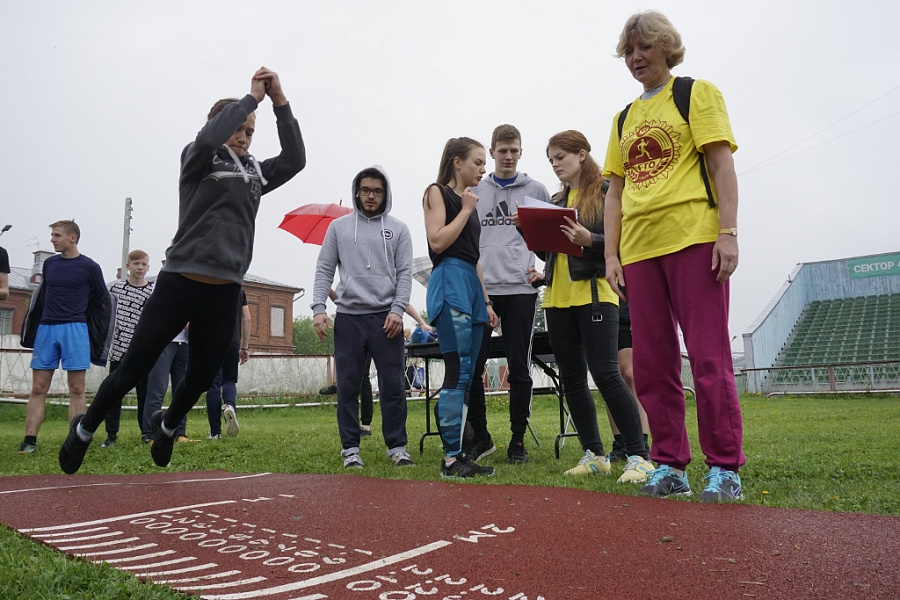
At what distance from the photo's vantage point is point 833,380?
2164cm

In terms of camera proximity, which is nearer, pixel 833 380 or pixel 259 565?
pixel 259 565

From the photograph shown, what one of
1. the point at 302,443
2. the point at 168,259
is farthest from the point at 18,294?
the point at 168,259

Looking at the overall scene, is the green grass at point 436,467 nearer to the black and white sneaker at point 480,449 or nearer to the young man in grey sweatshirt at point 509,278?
the black and white sneaker at point 480,449

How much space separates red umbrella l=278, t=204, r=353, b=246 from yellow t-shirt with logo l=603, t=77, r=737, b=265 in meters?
7.43

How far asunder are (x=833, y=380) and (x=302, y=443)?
20.0 metres

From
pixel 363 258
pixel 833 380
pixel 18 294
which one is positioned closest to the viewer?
pixel 363 258

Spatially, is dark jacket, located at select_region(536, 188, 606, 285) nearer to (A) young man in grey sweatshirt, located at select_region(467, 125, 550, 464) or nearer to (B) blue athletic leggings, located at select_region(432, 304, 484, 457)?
(A) young man in grey sweatshirt, located at select_region(467, 125, 550, 464)

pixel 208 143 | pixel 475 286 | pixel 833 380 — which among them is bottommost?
pixel 833 380

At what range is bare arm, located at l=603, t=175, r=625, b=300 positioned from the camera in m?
3.83

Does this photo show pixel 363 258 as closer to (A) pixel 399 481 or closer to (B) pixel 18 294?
(A) pixel 399 481

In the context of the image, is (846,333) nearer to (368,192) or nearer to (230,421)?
(230,421)

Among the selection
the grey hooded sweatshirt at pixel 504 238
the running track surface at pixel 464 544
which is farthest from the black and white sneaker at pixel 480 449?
the running track surface at pixel 464 544

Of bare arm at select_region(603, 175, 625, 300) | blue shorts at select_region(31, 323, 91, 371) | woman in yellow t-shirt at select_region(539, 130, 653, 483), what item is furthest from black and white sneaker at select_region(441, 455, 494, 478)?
blue shorts at select_region(31, 323, 91, 371)

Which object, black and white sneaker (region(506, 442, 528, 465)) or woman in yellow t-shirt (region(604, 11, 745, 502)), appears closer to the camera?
woman in yellow t-shirt (region(604, 11, 745, 502))
